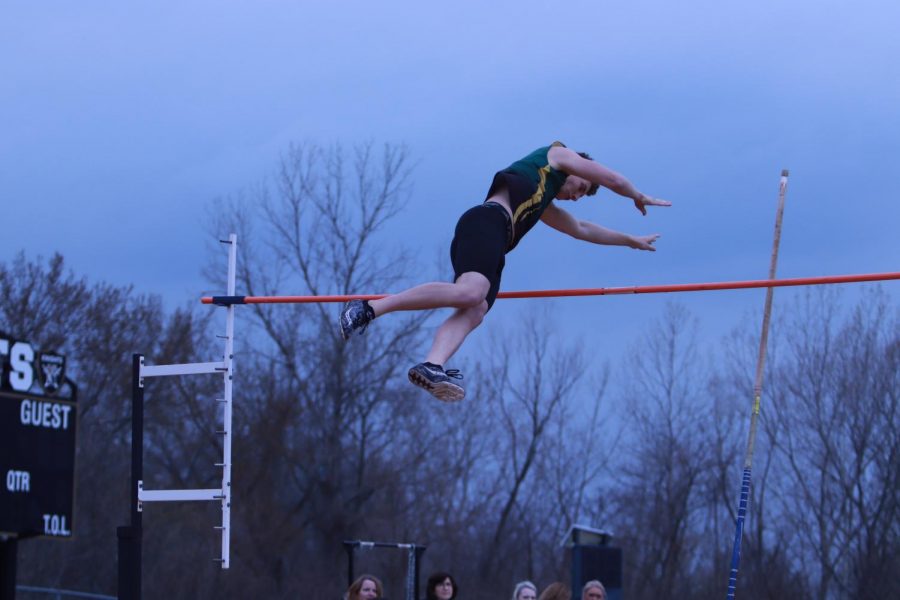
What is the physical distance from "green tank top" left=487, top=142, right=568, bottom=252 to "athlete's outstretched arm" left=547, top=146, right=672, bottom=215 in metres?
0.05

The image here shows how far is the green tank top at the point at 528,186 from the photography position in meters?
5.91

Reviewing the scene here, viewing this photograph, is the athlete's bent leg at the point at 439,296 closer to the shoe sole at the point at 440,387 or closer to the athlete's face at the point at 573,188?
the shoe sole at the point at 440,387

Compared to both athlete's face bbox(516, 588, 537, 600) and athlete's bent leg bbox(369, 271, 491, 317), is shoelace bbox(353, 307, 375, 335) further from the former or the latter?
athlete's face bbox(516, 588, 537, 600)

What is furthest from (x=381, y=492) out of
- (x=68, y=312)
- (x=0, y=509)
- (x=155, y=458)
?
(x=0, y=509)

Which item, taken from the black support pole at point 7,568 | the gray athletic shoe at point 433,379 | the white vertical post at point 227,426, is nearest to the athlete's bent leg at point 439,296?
the gray athletic shoe at point 433,379

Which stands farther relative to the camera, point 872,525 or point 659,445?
point 659,445

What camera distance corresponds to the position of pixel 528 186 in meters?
5.93

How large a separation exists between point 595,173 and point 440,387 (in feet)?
3.81

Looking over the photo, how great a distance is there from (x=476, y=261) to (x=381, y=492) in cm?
1850

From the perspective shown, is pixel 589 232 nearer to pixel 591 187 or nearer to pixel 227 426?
pixel 591 187

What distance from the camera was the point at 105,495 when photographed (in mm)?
21625

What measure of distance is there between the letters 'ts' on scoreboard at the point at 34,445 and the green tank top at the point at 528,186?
12.1 feet

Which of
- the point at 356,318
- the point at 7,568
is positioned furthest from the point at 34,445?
the point at 356,318

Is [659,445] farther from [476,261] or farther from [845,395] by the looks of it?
[476,261]
